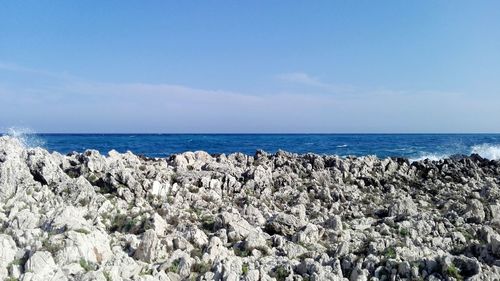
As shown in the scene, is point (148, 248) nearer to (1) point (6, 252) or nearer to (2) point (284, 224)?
(1) point (6, 252)

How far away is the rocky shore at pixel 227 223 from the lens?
441 inches

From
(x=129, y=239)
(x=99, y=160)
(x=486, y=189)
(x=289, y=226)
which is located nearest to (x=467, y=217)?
(x=486, y=189)

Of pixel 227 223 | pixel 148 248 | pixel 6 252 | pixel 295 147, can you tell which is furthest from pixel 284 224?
pixel 295 147

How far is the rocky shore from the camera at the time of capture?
36.7 feet

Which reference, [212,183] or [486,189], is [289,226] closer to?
[212,183]

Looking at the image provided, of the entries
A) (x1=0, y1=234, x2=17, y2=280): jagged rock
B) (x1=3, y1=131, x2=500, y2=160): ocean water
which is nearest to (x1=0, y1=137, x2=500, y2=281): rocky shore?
(x1=0, y1=234, x2=17, y2=280): jagged rock

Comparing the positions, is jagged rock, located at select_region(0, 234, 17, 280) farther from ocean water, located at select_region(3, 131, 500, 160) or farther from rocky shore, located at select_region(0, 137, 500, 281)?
ocean water, located at select_region(3, 131, 500, 160)

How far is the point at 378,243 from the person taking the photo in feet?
41.8

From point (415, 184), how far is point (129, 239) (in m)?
15.4

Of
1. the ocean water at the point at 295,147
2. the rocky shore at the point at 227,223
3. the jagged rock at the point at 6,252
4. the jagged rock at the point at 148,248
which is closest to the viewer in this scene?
the jagged rock at the point at 6,252

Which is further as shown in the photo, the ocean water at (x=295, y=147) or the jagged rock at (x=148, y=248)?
the ocean water at (x=295, y=147)

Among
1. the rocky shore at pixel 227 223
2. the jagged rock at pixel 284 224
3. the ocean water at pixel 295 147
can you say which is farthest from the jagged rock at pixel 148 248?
the ocean water at pixel 295 147

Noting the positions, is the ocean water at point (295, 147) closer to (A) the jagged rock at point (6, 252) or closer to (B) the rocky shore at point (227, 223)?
(B) the rocky shore at point (227, 223)

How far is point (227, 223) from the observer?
14289 millimetres
